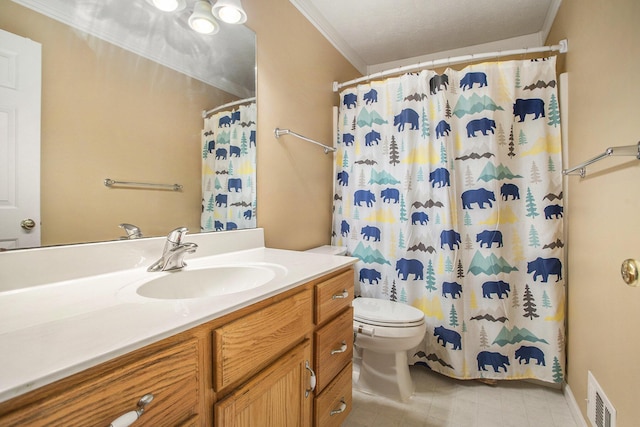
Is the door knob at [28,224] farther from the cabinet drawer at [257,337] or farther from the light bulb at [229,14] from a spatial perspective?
the light bulb at [229,14]

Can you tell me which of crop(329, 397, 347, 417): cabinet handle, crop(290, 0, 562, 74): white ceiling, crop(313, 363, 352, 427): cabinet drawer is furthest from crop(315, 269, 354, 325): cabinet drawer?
crop(290, 0, 562, 74): white ceiling

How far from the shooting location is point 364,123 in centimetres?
204

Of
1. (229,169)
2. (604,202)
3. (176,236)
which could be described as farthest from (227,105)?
(604,202)

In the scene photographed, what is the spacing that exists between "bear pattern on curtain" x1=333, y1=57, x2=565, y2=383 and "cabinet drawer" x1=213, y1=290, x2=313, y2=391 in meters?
1.15

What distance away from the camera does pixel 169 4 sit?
1092 mm

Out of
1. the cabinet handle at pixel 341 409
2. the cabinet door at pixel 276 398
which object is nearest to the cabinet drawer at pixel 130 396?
the cabinet door at pixel 276 398

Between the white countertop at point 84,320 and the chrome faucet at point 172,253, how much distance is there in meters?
0.07

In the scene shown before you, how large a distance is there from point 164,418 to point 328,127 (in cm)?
192

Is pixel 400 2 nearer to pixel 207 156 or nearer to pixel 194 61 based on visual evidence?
pixel 194 61

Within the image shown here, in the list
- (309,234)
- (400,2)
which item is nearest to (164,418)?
(309,234)

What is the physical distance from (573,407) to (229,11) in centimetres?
252

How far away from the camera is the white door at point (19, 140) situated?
2.39ft

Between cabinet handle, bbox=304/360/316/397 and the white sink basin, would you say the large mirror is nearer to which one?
the white sink basin

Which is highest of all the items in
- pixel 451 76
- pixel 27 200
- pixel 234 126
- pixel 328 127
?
pixel 451 76
